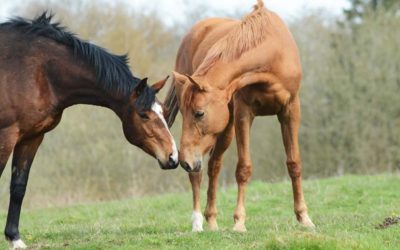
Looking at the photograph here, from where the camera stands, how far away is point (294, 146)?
27.8 ft

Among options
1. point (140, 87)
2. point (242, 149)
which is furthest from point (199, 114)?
point (242, 149)

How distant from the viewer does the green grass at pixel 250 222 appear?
6609mm

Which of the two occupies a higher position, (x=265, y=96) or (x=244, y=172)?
(x=265, y=96)

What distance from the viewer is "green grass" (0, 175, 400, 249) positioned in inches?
260

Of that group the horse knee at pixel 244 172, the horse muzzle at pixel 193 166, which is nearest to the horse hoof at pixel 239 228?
the horse knee at pixel 244 172

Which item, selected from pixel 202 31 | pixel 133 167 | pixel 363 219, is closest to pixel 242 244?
pixel 363 219

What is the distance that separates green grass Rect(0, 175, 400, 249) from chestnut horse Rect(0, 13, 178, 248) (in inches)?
36.0

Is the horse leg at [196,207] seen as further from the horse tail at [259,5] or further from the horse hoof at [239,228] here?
the horse tail at [259,5]

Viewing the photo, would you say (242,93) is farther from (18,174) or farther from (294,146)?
(18,174)

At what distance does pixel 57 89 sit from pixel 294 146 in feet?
9.25

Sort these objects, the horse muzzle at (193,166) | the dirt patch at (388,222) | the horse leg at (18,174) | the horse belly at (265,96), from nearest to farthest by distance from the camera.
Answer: the dirt patch at (388,222) < the horse muzzle at (193,166) < the horse leg at (18,174) < the horse belly at (265,96)

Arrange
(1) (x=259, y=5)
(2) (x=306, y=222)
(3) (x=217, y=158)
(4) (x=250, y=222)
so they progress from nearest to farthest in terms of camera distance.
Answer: (2) (x=306, y=222) → (1) (x=259, y=5) → (3) (x=217, y=158) → (4) (x=250, y=222)

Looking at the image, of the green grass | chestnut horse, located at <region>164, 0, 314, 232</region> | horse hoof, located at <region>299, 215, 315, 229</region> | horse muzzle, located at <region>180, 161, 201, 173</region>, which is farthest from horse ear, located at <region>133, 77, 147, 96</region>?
horse hoof, located at <region>299, 215, 315, 229</region>

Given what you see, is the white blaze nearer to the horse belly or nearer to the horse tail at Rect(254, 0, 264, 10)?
the horse belly
